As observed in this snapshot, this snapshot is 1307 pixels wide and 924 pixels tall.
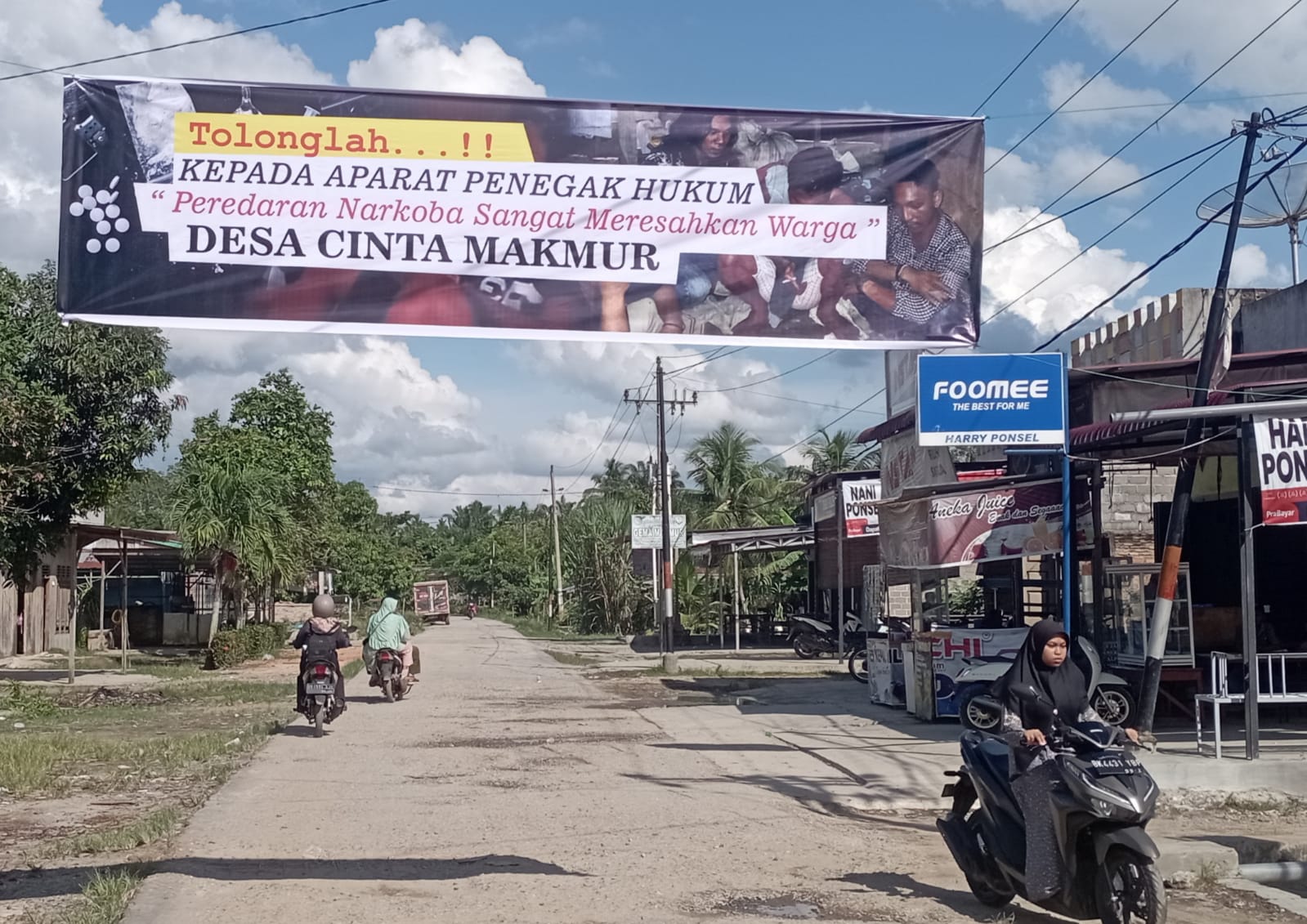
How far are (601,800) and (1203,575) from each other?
436 inches

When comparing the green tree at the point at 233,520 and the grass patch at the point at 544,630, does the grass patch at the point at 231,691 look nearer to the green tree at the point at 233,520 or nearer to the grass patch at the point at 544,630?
the green tree at the point at 233,520

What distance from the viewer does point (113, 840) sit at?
8766 mm

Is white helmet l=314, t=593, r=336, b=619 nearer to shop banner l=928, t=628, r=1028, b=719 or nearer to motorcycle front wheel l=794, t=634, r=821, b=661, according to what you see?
shop banner l=928, t=628, r=1028, b=719

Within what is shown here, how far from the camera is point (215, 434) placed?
35.4 m

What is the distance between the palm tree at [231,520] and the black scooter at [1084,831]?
2484 centimetres

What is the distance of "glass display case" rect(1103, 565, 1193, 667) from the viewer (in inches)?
585

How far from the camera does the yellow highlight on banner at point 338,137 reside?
637 cm

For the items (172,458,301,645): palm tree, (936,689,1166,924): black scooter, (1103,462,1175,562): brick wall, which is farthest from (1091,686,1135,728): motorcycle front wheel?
(172,458,301,645): palm tree

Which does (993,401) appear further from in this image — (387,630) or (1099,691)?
(387,630)

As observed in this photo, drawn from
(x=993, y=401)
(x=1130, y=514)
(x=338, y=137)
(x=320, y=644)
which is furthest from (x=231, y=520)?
(x=338, y=137)

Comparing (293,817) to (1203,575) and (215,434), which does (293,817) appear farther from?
(215,434)

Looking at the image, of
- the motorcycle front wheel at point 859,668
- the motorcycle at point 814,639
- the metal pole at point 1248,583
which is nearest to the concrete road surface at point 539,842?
the metal pole at point 1248,583

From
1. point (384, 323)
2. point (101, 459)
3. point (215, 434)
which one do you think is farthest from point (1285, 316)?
point (215, 434)

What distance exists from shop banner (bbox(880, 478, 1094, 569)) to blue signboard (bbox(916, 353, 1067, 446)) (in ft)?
10.9
